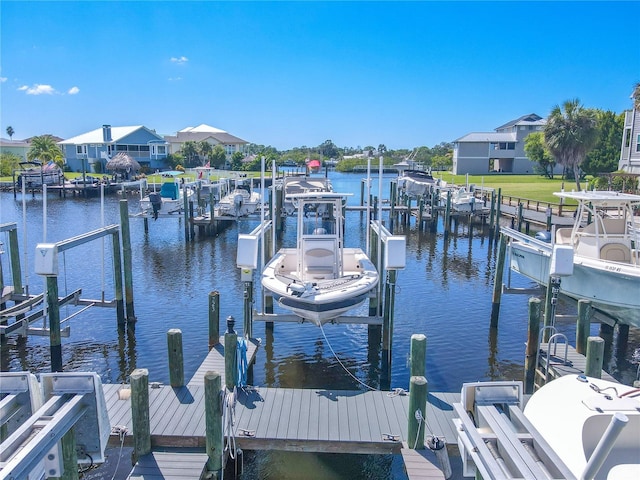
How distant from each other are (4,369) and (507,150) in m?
70.2

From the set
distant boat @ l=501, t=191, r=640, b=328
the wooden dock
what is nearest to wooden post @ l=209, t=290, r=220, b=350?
the wooden dock

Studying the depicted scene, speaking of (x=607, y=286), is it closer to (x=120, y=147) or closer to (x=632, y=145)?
(x=632, y=145)

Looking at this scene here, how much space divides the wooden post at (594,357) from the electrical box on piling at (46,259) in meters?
10.7

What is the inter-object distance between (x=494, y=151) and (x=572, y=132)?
33337 mm

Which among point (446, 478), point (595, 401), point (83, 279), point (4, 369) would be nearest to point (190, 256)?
point (83, 279)

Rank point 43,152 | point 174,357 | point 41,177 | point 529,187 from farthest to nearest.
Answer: point 43,152 → point 41,177 → point 529,187 → point 174,357

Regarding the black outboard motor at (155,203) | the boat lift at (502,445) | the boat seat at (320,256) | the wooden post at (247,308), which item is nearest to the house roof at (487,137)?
the black outboard motor at (155,203)

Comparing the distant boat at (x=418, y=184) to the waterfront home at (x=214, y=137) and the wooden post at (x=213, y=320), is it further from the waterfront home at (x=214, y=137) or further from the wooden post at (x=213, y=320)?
the waterfront home at (x=214, y=137)

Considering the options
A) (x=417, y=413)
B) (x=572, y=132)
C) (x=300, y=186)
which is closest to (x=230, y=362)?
(x=417, y=413)

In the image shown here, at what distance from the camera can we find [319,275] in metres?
13.0

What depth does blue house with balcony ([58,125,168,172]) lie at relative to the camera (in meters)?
75.1

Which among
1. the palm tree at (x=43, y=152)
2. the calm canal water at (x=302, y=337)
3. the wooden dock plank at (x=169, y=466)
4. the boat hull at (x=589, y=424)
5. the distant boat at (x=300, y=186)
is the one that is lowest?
the calm canal water at (x=302, y=337)

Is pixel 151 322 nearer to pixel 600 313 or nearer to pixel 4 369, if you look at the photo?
pixel 4 369

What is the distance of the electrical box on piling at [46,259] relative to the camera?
10.8 m
